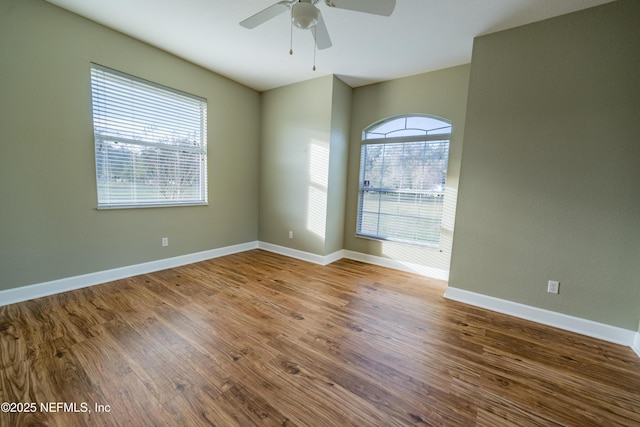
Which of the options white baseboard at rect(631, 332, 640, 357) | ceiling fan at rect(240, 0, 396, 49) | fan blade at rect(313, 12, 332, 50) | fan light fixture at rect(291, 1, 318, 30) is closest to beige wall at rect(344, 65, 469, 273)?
white baseboard at rect(631, 332, 640, 357)

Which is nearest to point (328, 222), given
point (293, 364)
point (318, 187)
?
point (318, 187)

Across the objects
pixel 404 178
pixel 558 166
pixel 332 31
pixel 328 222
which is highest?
pixel 332 31

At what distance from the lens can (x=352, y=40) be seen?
2650 mm

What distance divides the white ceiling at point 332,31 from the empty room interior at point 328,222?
0.09 ft

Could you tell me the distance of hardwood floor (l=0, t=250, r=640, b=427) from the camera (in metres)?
1.32

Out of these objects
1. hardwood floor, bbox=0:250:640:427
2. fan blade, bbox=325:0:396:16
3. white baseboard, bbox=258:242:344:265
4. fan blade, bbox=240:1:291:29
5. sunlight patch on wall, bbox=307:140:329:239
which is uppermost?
fan blade, bbox=240:1:291:29

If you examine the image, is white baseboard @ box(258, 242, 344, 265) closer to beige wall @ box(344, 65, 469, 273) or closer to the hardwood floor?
beige wall @ box(344, 65, 469, 273)

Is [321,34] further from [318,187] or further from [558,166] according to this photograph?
[558,166]

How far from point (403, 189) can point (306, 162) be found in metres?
1.54

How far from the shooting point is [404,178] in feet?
12.0

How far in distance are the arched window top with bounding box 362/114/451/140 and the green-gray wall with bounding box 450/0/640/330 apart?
78cm

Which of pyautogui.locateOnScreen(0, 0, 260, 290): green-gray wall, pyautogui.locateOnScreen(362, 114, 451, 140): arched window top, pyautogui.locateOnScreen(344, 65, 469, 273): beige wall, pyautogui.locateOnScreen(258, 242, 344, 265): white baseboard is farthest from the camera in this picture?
pyautogui.locateOnScreen(258, 242, 344, 265): white baseboard

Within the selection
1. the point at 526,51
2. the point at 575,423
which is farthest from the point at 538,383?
the point at 526,51

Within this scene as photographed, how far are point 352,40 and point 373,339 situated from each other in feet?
9.70
